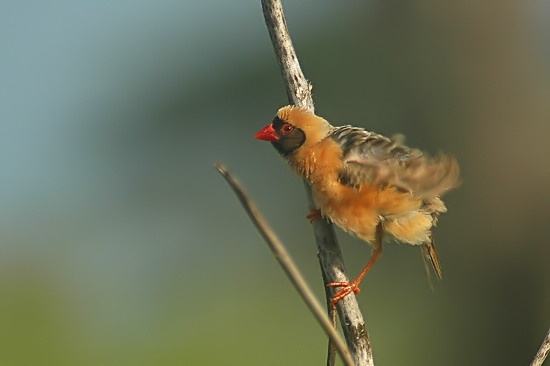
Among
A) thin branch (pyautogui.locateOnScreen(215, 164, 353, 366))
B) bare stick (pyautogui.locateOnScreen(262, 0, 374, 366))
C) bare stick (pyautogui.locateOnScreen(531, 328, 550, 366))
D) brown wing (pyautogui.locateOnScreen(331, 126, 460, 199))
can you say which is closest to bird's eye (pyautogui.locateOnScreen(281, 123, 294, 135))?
brown wing (pyautogui.locateOnScreen(331, 126, 460, 199))

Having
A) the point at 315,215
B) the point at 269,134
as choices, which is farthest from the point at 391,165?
the point at 269,134

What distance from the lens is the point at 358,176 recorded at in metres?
2.60

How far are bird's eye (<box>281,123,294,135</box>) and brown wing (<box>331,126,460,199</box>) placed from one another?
0.52ft

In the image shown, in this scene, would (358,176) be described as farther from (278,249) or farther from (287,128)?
(278,249)

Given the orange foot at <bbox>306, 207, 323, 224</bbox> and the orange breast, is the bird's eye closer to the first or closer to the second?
the orange breast

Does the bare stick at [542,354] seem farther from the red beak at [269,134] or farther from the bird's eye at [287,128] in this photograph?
the red beak at [269,134]

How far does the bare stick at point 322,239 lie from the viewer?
178 cm

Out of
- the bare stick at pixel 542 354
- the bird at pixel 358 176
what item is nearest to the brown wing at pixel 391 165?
the bird at pixel 358 176

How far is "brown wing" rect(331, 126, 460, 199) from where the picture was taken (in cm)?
213

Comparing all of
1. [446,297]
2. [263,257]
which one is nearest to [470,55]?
[446,297]

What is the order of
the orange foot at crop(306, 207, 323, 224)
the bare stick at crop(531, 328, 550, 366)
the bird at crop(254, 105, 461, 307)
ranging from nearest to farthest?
the bare stick at crop(531, 328, 550, 366), the orange foot at crop(306, 207, 323, 224), the bird at crop(254, 105, 461, 307)

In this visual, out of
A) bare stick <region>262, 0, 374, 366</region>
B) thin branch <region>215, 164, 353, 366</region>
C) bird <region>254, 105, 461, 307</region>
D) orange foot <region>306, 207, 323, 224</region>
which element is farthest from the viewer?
bird <region>254, 105, 461, 307</region>

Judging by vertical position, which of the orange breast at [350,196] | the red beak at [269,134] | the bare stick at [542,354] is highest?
the red beak at [269,134]

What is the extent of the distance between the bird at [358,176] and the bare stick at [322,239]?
217mm
